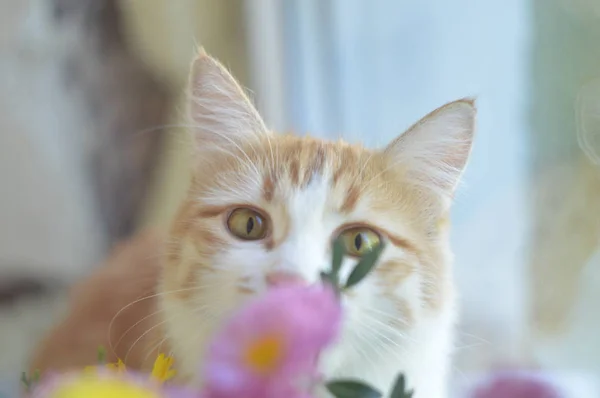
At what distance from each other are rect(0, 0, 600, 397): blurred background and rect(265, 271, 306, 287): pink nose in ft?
1.14

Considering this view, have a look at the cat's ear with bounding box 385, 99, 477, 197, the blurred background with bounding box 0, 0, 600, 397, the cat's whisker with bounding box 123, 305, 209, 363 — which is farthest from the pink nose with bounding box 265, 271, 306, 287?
the blurred background with bounding box 0, 0, 600, 397

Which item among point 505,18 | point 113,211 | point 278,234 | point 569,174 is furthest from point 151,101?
point 278,234

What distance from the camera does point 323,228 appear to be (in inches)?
22.8

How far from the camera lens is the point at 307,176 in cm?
63

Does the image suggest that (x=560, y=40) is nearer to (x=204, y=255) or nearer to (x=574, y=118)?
(x=574, y=118)

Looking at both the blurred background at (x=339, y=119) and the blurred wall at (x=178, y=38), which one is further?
the blurred wall at (x=178, y=38)

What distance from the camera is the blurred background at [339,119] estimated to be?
42.0 inches

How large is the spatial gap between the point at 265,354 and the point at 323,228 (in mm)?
346

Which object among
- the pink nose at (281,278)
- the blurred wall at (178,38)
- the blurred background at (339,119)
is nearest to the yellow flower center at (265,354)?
the pink nose at (281,278)

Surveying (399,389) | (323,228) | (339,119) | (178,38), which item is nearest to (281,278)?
(323,228)

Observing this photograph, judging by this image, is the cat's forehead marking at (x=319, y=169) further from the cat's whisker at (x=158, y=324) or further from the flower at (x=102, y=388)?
the flower at (x=102, y=388)

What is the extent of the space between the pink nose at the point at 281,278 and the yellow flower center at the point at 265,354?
26 centimetres

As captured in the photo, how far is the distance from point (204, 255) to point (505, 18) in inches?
30.3

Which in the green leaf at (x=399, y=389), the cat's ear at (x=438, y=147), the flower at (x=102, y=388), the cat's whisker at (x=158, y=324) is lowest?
the cat's whisker at (x=158, y=324)
